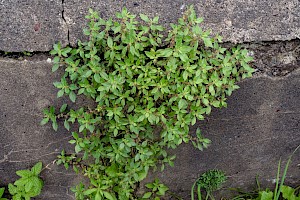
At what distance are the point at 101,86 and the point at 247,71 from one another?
0.86 m

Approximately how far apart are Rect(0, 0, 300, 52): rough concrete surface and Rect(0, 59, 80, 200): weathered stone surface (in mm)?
162

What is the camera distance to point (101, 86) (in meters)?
1.94

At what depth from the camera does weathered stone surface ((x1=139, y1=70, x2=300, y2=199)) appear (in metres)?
2.37

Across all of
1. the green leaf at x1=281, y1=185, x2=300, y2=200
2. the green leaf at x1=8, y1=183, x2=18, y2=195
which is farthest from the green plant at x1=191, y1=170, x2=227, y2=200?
the green leaf at x1=8, y1=183, x2=18, y2=195

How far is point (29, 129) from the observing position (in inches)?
92.7

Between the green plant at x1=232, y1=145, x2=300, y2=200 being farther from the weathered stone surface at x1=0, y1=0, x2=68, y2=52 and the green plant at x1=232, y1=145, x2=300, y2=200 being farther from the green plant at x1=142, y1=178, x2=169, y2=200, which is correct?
the weathered stone surface at x1=0, y1=0, x2=68, y2=52

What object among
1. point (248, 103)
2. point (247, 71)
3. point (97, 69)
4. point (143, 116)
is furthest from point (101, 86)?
point (248, 103)

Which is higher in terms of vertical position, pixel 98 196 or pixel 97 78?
pixel 97 78

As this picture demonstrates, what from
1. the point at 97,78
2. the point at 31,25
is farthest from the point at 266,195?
the point at 31,25

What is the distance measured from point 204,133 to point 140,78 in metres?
0.74

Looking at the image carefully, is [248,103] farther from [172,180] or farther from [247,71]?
[172,180]

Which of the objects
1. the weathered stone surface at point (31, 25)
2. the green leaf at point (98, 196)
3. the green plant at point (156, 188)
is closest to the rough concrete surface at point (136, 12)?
the weathered stone surface at point (31, 25)

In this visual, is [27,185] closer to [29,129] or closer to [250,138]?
[29,129]

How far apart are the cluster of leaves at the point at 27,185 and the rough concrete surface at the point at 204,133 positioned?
0.18 feet
